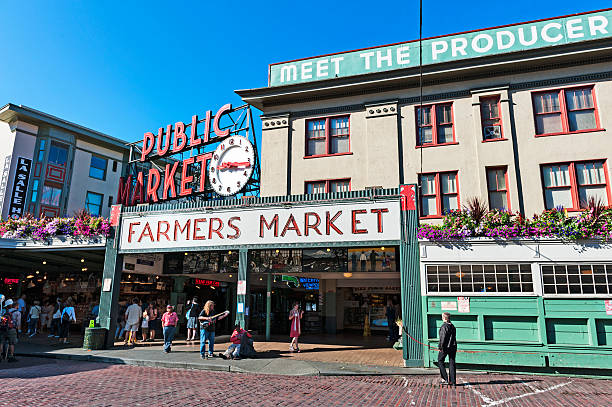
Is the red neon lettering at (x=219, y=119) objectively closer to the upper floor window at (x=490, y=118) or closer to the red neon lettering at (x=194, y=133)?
the red neon lettering at (x=194, y=133)

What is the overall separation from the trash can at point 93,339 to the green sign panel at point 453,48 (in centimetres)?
1352

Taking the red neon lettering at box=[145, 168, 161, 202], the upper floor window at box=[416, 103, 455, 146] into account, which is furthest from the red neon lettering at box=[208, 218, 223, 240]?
the upper floor window at box=[416, 103, 455, 146]

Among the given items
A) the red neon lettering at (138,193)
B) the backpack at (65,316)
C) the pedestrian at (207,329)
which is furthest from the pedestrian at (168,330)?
the red neon lettering at (138,193)

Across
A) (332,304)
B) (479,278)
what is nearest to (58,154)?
(332,304)

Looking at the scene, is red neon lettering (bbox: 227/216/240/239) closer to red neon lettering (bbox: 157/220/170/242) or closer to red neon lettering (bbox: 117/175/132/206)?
red neon lettering (bbox: 157/220/170/242)

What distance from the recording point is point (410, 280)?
1386 cm

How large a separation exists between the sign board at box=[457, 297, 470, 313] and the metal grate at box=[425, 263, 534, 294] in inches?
8.8

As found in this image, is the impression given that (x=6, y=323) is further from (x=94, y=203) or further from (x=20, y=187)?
(x=94, y=203)

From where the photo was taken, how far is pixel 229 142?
2033 centimetres

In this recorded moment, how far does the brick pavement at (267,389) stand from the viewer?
884cm

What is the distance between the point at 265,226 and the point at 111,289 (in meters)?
7.41

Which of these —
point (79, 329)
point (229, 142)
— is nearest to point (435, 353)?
point (229, 142)

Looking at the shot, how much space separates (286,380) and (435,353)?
4882 millimetres

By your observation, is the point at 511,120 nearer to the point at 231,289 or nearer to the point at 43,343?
the point at 231,289
